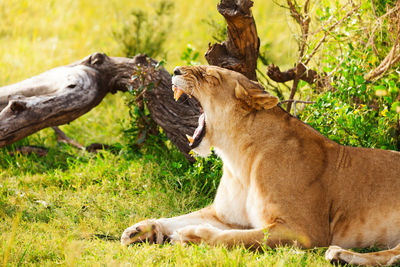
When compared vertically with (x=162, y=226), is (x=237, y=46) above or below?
above

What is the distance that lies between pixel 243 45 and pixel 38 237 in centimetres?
208

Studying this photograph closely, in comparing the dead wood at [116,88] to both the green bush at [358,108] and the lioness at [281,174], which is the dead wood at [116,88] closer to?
the green bush at [358,108]

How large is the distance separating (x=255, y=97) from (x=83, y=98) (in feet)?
7.29

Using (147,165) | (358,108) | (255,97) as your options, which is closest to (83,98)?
(147,165)

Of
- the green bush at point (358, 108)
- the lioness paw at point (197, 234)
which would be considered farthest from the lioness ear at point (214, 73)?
the green bush at point (358, 108)

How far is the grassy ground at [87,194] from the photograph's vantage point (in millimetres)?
3129

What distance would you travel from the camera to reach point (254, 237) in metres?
3.21

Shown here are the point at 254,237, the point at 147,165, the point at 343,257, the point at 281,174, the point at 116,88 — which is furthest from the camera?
the point at 116,88

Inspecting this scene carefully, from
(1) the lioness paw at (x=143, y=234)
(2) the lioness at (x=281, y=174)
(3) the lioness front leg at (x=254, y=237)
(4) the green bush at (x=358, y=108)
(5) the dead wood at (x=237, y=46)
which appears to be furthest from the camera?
(4) the green bush at (x=358, y=108)

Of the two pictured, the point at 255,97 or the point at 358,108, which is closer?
the point at 255,97

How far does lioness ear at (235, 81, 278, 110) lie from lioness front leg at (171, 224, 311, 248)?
2.30 feet

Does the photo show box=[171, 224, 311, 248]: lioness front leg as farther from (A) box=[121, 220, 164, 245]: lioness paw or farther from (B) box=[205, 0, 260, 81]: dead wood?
(B) box=[205, 0, 260, 81]: dead wood

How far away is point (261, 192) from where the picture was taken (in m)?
3.36

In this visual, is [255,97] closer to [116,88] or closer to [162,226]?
[162,226]
